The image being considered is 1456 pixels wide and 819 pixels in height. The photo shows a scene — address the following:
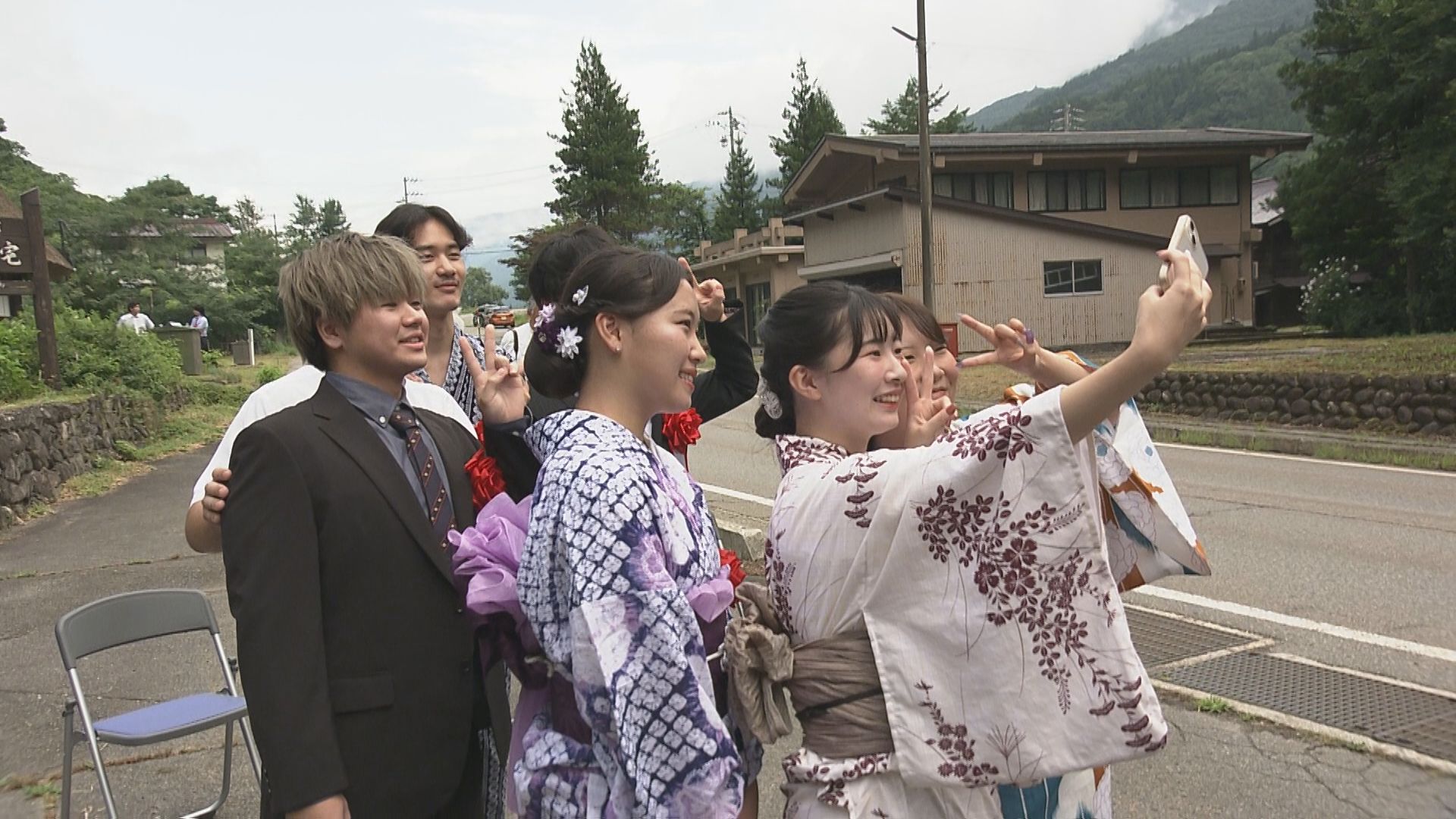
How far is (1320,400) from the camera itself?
507 inches

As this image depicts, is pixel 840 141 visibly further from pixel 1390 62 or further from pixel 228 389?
pixel 228 389

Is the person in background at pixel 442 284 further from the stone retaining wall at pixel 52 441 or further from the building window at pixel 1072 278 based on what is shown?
the building window at pixel 1072 278

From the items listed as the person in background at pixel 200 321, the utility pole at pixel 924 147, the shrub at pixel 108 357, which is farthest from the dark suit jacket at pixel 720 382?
the person in background at pixel 200 321

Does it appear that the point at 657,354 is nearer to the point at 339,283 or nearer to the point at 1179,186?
the point at 339,283

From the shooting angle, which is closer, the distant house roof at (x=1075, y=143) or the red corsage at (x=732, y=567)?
the red corsage at (x=732, y=567)

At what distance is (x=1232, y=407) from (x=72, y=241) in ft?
93.6

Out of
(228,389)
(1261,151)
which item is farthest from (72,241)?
(1261,151)

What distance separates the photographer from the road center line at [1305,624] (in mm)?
4918

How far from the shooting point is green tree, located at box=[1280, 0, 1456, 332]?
70.4ft

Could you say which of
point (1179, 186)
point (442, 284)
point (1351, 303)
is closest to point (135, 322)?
point (442, 284)

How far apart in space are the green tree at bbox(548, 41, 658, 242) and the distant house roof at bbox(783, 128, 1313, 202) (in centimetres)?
1729

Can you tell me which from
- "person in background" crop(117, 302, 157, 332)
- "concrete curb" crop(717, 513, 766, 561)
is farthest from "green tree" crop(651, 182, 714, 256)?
"concrete curb" crop(717, 513, 766, 561)

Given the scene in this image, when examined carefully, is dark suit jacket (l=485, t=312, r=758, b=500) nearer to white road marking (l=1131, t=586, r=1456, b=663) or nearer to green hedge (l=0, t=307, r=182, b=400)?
white road marking (l=1131, t=586, r=1456, b=663)

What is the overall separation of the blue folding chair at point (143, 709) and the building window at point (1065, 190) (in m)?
28.1
